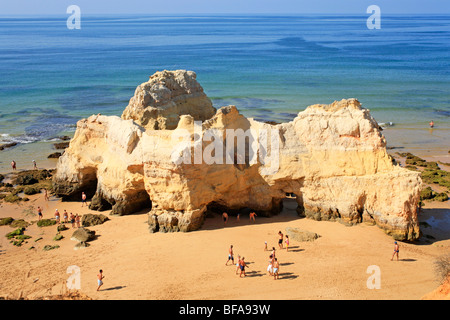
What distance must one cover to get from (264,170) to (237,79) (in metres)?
50.2

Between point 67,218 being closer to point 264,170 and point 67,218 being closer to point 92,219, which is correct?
point 92,219

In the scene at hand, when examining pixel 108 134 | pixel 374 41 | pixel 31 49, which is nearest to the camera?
pixel 108 134

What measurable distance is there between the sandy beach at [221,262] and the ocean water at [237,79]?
57.2ft

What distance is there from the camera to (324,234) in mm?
18641

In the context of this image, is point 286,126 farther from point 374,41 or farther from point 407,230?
point 374,41

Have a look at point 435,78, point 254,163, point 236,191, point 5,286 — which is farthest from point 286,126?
point 435,78

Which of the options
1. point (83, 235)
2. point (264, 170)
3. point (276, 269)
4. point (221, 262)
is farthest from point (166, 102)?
point (276, 269)

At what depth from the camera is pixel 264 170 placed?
65.5ft

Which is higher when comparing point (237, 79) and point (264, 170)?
point (237, 79)

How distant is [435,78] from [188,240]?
64699 millimetres

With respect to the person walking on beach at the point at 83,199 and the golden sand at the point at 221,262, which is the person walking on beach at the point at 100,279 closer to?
the golden sand at the point at 221,262

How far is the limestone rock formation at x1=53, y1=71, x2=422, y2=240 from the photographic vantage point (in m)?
18.5

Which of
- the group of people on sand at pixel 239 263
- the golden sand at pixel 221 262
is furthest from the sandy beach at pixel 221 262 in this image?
the group of people on sand at pixel 239 263

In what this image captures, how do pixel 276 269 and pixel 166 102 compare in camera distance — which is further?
pixel 166 102
